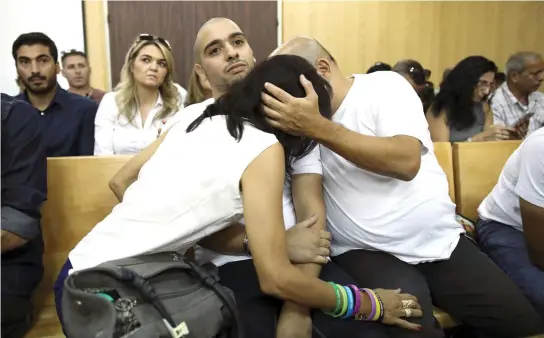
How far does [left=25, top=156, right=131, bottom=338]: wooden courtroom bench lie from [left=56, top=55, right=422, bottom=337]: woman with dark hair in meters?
0.72

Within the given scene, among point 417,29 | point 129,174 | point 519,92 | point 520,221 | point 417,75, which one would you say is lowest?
point 520,221

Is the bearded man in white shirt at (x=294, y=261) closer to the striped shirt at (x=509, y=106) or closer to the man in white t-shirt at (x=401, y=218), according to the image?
the man in white t-shirt at (x=401, y=218)

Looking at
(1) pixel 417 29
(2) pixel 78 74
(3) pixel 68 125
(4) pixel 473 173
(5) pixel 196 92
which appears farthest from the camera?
(1) pixel 417 29

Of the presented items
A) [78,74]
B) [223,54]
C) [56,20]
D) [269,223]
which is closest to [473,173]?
[223,54]

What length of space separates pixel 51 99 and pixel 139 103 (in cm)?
46

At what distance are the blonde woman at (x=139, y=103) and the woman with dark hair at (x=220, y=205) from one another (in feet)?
5.16

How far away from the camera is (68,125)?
8.99 ft

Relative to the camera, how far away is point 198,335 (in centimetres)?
112

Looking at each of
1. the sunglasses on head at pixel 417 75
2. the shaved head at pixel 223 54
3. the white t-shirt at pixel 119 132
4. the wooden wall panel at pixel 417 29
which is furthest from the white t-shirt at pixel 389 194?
the wooden wall panel at pixel 417 29

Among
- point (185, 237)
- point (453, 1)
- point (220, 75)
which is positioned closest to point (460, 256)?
point (185, 237)

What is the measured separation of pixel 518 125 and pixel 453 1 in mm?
3516

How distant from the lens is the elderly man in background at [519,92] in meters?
3.78

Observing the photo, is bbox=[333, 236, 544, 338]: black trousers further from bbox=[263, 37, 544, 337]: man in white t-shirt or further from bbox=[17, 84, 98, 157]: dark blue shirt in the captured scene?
bbox=[17, 84, 98, 157]: dark blue shirt

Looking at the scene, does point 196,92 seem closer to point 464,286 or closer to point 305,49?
point 305,49
